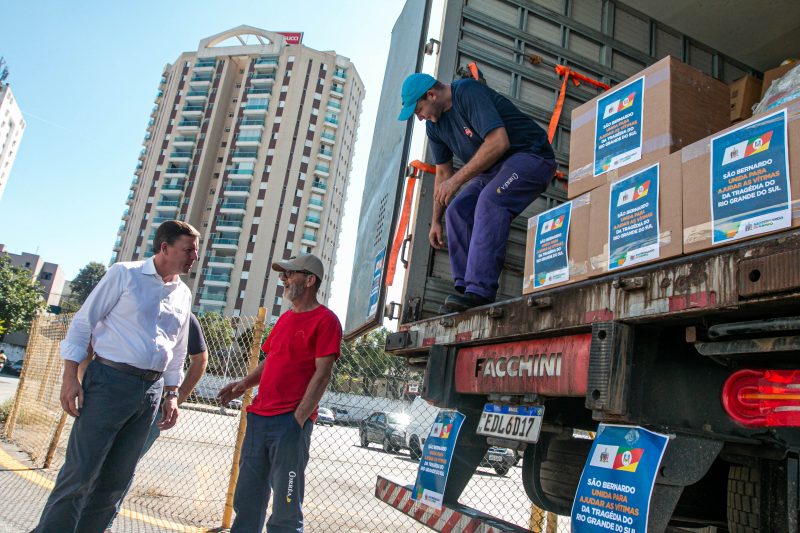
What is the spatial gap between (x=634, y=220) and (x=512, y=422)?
88 cm

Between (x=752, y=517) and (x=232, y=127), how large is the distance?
6936cm

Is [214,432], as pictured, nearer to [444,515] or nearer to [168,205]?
[444,515]

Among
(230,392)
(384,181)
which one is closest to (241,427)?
(230,392)

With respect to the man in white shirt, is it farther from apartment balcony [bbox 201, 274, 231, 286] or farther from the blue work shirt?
apartment balcony [bbox 201, 274, 231, 286]

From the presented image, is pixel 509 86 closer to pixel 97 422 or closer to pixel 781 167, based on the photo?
pixel 781 167

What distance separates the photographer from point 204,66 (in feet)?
228

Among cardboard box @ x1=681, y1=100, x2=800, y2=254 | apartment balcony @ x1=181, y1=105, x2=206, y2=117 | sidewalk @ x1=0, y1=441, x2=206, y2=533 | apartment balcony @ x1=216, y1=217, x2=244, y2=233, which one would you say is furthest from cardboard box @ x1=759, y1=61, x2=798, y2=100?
apartment balcony @ x1=181, y1=105, x2=206, y2=117

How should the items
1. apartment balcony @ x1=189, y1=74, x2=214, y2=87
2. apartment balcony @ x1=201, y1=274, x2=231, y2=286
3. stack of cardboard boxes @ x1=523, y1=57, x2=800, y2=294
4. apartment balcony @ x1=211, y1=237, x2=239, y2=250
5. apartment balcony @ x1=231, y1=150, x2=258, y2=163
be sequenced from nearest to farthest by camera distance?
stack of cardboard boxes @ x1=523, y1=57, x2=800, y2=294 → apartment balcony @ x1=201, y1=274, x2=231, y2=286 → apartment balcony @ x1=211, y1=237, x2=239, y2=250 → apartment balcony @ x1=231, y1=150, x2=258, y2=163 → apartment balcony @ x1=189, y1=74, x2=214, y2=87

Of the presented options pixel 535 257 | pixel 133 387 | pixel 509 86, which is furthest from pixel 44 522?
pixel 509 86

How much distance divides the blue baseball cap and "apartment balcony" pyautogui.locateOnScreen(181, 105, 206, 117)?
230 ft

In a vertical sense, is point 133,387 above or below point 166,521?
above

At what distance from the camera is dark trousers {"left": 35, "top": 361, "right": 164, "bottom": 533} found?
2643 millimetres

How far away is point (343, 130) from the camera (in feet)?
218

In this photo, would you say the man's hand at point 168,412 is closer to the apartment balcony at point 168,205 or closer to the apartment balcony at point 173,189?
the apartment balcony at point 168,205
